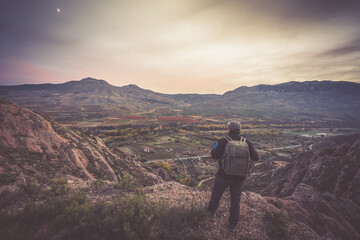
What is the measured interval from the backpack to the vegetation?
183 centimetres

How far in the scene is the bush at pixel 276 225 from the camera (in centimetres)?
446

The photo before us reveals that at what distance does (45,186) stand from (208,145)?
284 ft

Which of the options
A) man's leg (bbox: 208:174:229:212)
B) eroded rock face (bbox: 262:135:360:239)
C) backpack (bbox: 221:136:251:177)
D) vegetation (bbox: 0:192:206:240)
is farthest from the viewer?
eroded rock face (bbox: 262:135:360:239)

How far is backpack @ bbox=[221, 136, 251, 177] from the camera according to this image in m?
4.05

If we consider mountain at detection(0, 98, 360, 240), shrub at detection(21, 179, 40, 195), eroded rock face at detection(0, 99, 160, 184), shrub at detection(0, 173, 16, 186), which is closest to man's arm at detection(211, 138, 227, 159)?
mountain at detection(0, 98, 360, 240)

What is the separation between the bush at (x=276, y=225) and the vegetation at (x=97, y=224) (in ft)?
7.13

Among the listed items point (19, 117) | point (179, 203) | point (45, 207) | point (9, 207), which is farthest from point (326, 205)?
point (19, 117)

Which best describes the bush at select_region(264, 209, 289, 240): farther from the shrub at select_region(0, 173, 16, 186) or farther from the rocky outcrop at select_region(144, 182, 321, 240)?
the shrub at select_region(0, 173, 16, 186)

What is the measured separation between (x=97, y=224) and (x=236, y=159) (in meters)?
3.89

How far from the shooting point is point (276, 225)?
4.88 metres

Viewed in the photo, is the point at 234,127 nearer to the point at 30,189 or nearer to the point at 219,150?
the point at 219,150

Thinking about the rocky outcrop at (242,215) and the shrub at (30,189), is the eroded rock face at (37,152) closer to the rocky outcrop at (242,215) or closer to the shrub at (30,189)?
the shrub at (30,189)

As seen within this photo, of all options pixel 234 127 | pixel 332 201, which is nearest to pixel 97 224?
pixel 234 127

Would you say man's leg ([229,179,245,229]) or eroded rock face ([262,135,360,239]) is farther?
eroded rock face ([262,135,360,239])
